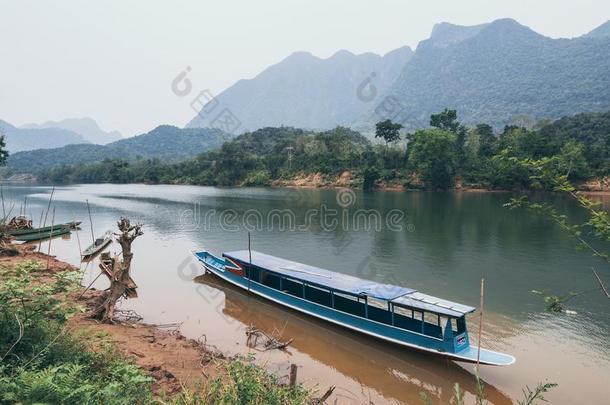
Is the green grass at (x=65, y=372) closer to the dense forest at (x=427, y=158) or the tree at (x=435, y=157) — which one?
the dense forest at (x=427, y=158)

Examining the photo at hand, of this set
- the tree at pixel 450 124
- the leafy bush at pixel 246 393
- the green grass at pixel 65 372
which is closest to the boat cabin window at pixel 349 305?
the green grass at pixel 65 372

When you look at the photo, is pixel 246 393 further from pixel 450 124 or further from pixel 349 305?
pixel 450 124

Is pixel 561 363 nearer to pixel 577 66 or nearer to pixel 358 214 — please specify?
pixel 358 214

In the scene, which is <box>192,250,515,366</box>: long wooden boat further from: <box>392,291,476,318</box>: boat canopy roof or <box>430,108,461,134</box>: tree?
<box>430,108,461,134</box>: tree

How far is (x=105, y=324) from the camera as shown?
43.3 ft

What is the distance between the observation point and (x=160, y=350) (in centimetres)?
1154

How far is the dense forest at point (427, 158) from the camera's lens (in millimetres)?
63781

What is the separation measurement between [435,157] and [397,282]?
52264 mm

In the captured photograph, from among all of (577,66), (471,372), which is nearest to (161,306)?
(471,372)

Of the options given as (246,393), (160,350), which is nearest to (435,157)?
(160,350)

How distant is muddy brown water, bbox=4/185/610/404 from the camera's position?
11.5 m

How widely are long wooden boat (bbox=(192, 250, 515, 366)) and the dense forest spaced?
1437 inches

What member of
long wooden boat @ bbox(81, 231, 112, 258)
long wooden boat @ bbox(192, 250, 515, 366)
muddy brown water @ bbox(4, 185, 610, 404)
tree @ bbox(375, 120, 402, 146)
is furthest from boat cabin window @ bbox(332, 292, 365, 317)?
tree @ bbox(375, 120, 402, 146)

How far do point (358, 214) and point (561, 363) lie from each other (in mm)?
31317
